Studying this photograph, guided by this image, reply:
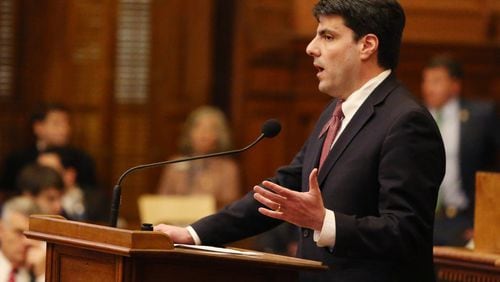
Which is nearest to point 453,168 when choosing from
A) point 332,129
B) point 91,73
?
point 91,73

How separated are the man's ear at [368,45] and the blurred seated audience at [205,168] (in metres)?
5.70

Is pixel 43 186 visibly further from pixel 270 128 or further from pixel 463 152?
pixel 270 128

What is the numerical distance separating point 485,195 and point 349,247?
1314 mm

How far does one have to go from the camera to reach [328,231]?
3783 millimetres

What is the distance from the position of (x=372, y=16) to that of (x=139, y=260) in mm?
Answer: 1101

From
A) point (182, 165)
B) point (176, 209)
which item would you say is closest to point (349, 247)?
point (176, 209)

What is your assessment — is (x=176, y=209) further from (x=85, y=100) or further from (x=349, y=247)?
(x=349, y=247)

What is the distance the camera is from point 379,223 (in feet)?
12.4

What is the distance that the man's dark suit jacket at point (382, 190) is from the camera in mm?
3799

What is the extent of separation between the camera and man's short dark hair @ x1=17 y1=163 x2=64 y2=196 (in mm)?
7441

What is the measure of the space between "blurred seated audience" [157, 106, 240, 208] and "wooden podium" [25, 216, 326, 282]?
5.77 metres

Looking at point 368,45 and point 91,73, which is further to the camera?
point 91,73

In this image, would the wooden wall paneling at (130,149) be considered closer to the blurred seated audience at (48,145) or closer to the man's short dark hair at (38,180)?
the blurred seated audience at (48,145)

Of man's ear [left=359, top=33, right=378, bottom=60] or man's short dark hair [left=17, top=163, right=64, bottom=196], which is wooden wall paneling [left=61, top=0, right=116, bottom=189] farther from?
man's ear [left=359, top=33, right=378, bottom=60]
